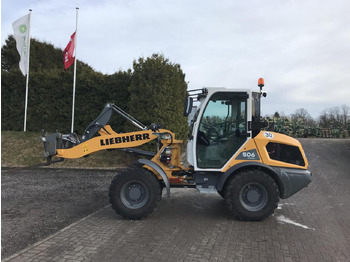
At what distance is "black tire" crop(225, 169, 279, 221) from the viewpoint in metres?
5.41

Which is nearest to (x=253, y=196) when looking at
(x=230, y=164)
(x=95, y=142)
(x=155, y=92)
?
(x=230, y=164)

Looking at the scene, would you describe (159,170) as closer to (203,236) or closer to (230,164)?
(230,164)

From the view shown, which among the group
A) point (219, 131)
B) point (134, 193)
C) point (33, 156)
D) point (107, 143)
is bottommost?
point (134, 193)

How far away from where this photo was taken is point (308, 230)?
16.6 ft

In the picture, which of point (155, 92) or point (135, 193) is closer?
point (135, 193)

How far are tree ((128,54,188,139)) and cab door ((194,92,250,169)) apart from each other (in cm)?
577

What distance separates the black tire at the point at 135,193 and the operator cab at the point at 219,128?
0.95 meters

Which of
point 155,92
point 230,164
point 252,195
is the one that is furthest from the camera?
point 155,92

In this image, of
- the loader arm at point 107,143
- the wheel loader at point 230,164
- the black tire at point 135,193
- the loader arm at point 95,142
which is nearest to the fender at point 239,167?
the wheel loader at point 230,164

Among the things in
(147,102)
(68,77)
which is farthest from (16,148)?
(147,102)

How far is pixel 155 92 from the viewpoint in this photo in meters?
11.4

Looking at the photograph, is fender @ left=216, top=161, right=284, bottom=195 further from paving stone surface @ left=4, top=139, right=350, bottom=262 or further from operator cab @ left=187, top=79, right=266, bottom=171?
paving stone surface @ left=4, top=139, right=350, bottom=262

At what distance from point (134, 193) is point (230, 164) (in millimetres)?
1947

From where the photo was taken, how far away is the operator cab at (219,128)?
223 inches
